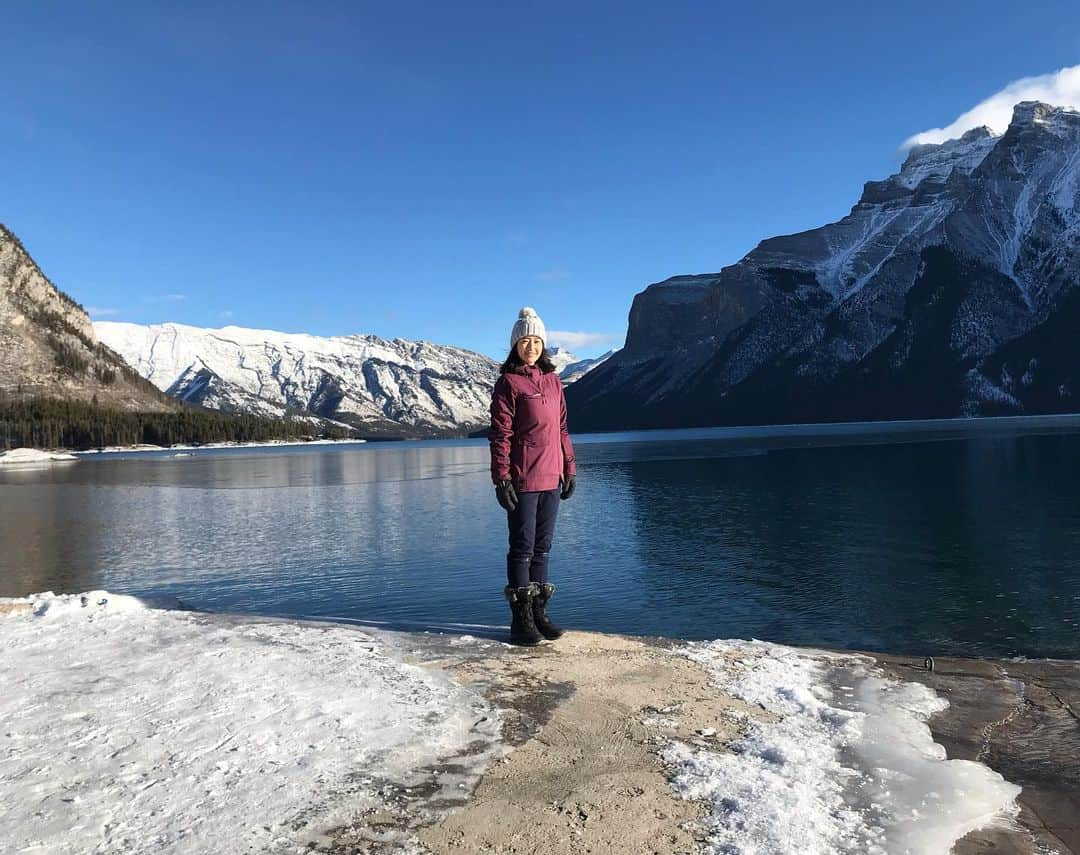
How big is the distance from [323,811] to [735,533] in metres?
28.9

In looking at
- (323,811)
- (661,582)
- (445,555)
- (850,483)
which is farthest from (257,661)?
(850,483)

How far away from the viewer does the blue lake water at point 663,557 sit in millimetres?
17500

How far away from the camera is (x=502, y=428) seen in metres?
10.8

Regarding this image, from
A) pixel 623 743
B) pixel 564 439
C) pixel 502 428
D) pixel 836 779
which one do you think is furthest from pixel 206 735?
pixel 564 439

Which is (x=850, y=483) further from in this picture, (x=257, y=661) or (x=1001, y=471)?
(x=257, y=661)

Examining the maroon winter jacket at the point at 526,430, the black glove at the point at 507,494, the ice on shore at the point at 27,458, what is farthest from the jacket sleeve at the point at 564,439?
the ice on shore at the point at 27,458

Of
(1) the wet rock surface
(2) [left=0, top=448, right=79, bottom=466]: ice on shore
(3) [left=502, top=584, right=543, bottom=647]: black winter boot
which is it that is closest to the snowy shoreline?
(1) the wet rock surface

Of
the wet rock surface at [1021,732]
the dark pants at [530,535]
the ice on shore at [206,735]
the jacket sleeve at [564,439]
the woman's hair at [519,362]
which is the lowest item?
the wet rock surface at [1021,732]

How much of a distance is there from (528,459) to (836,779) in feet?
19.5

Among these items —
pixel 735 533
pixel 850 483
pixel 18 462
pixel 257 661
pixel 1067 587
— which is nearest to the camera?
pixel 257 661

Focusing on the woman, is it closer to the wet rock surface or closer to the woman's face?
the woman's face

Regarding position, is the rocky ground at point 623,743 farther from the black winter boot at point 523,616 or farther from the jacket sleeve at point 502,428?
the jacket sleeve at point 502,428

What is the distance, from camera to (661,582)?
21.9 m

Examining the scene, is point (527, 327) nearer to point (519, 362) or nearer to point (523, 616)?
point (519, 362)
